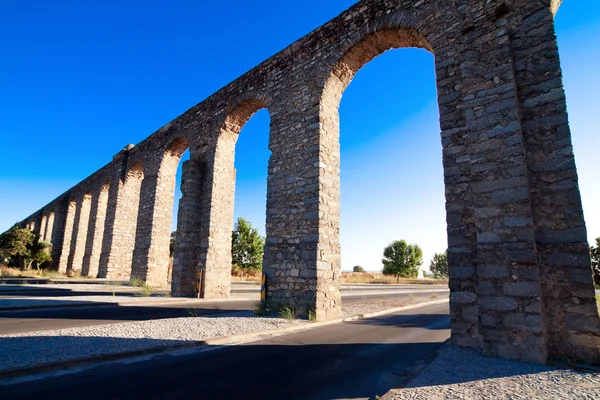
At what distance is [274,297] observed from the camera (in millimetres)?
8086

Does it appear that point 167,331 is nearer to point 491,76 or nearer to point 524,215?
point 524,215

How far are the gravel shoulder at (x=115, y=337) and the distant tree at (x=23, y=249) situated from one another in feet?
78.2

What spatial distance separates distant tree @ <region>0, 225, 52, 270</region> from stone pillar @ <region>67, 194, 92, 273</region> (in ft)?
9.16

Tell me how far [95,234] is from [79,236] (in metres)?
4.08

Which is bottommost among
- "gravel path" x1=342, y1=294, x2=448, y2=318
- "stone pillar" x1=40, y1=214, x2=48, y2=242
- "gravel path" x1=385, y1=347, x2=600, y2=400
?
"gravel path" x1=342, y1=294, x2=448, y2=318

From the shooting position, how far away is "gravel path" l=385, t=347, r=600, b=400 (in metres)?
2.94

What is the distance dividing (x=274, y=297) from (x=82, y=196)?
2305 cm

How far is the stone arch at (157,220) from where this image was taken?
→ 47.9 ft

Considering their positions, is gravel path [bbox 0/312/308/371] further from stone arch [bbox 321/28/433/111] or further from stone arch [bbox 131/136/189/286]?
stone arch [bbox 131/136/189/286]

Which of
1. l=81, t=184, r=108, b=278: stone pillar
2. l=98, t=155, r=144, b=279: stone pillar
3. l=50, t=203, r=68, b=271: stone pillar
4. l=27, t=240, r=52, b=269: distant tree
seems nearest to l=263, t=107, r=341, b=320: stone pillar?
l=98, t=155, r=144, b=279: stone pillar

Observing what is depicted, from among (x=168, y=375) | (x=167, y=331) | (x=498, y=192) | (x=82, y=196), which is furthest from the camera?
(x=82, y=196)

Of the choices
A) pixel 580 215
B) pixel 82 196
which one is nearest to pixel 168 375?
pixel 580 215

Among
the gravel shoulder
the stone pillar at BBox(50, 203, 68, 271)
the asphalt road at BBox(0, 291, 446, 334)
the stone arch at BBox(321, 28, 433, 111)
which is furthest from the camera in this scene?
the stone pillar at BBox(50, 203, 68, 271)

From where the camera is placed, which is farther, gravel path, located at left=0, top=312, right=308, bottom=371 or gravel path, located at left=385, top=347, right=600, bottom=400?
gravel path, located at left=0, top=312, right=308, bottom=371
